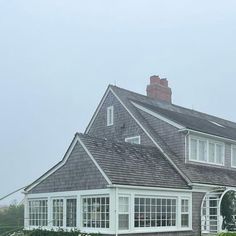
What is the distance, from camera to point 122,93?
1135 inches

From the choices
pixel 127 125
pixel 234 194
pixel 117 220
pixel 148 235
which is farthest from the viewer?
pixel 127 125

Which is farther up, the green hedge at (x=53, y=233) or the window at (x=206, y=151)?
the window at (x=206, y=151)

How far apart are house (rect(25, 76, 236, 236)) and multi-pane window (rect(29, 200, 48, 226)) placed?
5 cm

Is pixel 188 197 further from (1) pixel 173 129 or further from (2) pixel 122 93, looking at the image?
(2) pixel 122 93

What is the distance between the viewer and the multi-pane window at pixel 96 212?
19567 millimetres

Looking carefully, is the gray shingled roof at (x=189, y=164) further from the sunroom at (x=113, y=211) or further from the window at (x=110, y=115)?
the sunroom at (x=113, y=211)

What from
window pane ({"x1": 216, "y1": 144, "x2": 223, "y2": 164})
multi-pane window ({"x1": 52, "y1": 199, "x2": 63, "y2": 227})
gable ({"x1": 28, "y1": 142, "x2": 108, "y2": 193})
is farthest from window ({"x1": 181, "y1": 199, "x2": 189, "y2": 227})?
multi-pane window ({"x1": 52, "y1": 199, "x2": 63, "y2": 227})

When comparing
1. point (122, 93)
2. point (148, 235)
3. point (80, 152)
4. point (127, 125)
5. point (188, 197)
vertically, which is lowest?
point (148, 235)

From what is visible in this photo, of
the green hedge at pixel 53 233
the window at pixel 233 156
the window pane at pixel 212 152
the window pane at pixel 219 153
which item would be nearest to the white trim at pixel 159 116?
the window pane at pixel 212 152

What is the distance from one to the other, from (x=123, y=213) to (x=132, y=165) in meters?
2.56

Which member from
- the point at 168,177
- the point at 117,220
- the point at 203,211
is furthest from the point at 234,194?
the point at 117,220

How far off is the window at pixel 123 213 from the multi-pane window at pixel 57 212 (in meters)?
3.59

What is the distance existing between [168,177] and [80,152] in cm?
442

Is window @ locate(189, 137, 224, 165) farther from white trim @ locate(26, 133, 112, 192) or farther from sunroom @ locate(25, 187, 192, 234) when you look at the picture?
white trim @ locate(26, 133, 112, 192)
